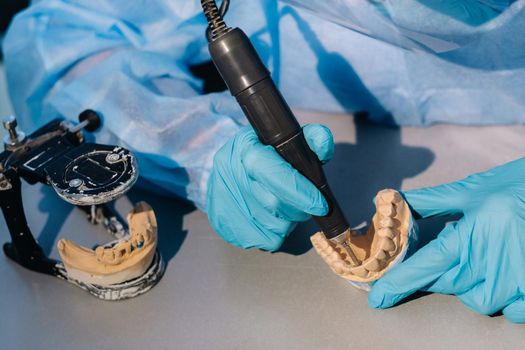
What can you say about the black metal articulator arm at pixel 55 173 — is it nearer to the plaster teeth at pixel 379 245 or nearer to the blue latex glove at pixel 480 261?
the plaster teeth at pixel 379 245

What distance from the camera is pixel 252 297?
3.13ft

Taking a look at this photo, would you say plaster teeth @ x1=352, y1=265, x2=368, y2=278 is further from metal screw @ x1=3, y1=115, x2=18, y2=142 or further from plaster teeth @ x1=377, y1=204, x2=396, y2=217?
metal screw @ x1=3, y1=115, x2=18, y2=142

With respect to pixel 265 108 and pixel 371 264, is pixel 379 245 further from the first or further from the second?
pixel 265 108

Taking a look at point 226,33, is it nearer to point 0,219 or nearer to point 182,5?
point 182,5

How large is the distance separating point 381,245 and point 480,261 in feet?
0.43

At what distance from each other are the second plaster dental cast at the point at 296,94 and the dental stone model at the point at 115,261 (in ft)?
0.40

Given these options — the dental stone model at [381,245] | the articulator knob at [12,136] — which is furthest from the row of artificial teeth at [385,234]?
the articulator knob at [12,136]

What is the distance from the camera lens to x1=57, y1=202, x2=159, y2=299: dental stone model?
0.92 meters

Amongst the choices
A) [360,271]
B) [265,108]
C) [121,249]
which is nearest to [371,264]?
[360,271]

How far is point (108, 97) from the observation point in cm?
113

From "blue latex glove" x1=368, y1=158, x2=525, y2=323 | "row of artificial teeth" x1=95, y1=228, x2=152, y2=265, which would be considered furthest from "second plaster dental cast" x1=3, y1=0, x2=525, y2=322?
"row of artificial teeth" x1=95, y1=228, x2=152, y2=265

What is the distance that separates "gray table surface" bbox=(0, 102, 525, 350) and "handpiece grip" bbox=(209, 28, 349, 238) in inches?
5.7

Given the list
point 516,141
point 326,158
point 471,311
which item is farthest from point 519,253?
point 516,141

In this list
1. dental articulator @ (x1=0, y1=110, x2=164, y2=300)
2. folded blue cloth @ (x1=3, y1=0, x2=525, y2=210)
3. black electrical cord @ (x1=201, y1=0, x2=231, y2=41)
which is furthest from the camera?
folded blue cloth @ (x1=3, y1=0, x2=525, y2=210)
